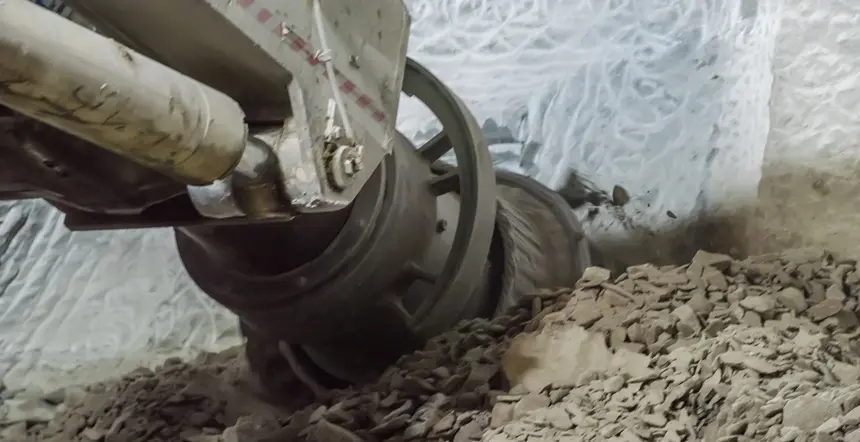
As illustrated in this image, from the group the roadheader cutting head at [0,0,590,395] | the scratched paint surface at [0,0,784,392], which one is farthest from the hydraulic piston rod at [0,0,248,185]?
the scratched paint surface at [0,0,784,392]

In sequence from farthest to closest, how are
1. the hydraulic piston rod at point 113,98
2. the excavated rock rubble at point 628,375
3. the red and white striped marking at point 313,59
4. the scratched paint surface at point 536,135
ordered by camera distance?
the scratched paint surface at point 536,135 < the excavated rock rubble at point 628,375 < the red and white striped marking at point 313,59 < the hydraulic piston rod at point 113,98

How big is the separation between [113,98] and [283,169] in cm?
22

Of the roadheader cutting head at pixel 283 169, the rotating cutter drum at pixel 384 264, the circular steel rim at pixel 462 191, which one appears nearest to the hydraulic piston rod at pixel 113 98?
the roadheader cutting head at pixel 283 169

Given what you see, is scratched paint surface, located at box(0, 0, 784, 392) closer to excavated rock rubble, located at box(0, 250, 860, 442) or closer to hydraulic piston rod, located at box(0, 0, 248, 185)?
excavated rock rubble, located at box(0, 250, 860, 442)

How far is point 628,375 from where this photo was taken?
87 cm

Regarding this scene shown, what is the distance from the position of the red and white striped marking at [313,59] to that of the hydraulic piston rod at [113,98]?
0.34ft

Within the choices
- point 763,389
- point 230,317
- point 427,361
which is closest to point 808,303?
point 763,389

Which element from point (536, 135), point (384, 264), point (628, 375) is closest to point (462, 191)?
point (384, 264)

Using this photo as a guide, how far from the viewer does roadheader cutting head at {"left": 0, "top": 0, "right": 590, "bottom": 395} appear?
50cm

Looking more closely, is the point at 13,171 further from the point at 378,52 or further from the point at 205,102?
the point at 378,52

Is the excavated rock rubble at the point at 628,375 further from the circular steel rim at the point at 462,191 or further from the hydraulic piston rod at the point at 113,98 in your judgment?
the hydraulic piston rod at the point at 113,98

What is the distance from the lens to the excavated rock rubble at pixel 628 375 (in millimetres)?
764

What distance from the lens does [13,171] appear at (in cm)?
71

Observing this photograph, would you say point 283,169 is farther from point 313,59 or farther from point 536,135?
point 536,135
